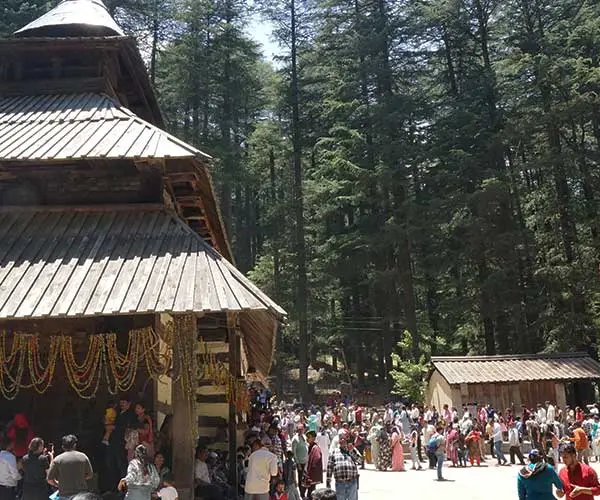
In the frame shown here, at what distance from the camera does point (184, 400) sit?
866cm

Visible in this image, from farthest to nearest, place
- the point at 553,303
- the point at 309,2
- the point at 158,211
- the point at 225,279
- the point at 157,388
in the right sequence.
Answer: the point at 309,2
the point at 553,303
the point at 158,211
the point at 157,388
the point at 225,279

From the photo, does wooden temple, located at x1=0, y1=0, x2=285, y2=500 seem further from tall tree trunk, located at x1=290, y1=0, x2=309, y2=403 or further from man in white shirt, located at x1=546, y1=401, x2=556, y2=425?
tall tree trunk, located at x1=290, y1=0, x2=309, y2=403

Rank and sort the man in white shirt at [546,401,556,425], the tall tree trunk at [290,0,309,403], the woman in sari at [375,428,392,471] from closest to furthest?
1. the woman in sari at [375,428,392,471]
2. the man in white shirt at [546,401,556,425]
3. the tall tree trunk at [290,0,309,403]

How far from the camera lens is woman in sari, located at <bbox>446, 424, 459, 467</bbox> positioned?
21094 mm

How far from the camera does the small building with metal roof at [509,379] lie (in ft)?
79.6

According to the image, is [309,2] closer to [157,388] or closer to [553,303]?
[553,303]

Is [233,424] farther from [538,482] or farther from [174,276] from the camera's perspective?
[538,482]

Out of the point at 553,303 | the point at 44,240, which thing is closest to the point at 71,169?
the point at 44,240

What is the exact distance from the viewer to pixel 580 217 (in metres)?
32.3

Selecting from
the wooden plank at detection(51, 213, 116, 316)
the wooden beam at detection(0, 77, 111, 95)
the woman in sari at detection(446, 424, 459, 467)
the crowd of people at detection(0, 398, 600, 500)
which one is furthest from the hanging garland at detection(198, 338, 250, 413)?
the woman in sari at detection(446, 424, 459, 467)

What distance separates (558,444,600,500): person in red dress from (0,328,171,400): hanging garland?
550 cm

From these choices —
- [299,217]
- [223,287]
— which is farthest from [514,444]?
[299,217]

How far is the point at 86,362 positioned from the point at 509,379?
758 inches

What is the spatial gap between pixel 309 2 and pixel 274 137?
10014 millimetres
